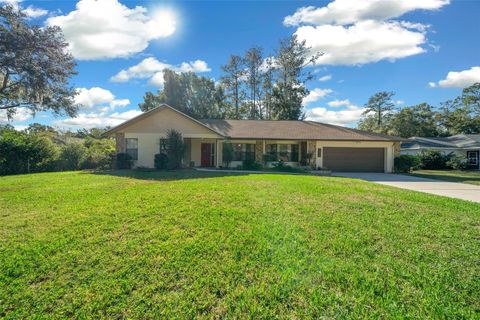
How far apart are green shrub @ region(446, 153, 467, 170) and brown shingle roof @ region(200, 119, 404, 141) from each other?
10.5m

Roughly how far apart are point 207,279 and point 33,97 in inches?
985

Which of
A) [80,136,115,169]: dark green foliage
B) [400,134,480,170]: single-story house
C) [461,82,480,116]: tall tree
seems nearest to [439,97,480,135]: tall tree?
[461,82,480,116]: tall tree

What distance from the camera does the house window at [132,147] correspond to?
17.9 meters

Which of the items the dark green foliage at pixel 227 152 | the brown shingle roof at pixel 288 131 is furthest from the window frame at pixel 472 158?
the dark green foliage at pixel 227 152

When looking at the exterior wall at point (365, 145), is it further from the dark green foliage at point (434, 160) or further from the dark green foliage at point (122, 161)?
the dark green foliage at point (122, 161)

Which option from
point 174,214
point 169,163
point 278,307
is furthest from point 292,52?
point 278,307

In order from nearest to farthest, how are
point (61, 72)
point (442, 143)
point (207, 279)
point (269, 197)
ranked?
point (207, 279) < point (269, 197) < point (61, 72) < point (442, 143)

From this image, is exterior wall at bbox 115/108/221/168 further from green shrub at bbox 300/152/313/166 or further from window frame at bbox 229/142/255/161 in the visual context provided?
green shrub at bbox 300/152/313/166

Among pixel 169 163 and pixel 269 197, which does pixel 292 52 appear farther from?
pixel 269 197

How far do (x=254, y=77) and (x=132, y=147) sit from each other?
2373cm

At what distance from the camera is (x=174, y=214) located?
580cm

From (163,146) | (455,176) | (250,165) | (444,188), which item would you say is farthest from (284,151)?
(455,176)

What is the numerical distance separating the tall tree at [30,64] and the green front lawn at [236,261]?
18103 millimetres

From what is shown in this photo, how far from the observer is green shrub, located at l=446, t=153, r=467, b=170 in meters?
24.5
